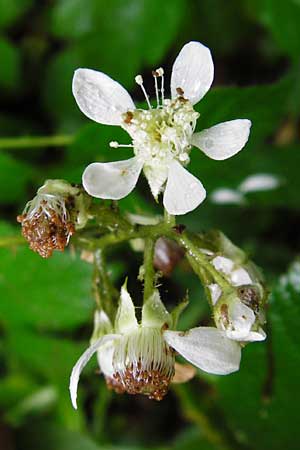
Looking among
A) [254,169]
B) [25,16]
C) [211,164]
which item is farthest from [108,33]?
[211,164]

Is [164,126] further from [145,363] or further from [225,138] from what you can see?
[145,363]

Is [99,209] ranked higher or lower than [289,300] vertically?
higher

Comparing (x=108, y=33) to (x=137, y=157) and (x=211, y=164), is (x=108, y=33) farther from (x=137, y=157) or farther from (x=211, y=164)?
(x=137, y=157)

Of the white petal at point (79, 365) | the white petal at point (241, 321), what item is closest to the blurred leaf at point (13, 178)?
the white petal at point (79, 365)

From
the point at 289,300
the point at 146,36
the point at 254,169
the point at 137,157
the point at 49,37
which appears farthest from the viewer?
the point at 49,37

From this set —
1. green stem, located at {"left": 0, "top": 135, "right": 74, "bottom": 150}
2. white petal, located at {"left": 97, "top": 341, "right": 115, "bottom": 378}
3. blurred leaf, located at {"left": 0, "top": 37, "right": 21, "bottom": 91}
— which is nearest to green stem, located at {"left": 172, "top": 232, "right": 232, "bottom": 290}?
white petal, located at {"left": 97, "top": 341, "right": 115, "bottom": 378}

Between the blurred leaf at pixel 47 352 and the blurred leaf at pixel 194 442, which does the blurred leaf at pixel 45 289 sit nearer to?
the blurred leaf at pixel 47 352

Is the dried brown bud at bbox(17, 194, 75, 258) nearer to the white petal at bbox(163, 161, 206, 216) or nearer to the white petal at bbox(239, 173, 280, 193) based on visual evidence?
the white petal at bbox(163, 161, 206, 216)

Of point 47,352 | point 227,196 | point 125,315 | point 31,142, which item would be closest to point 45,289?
point 47,352
